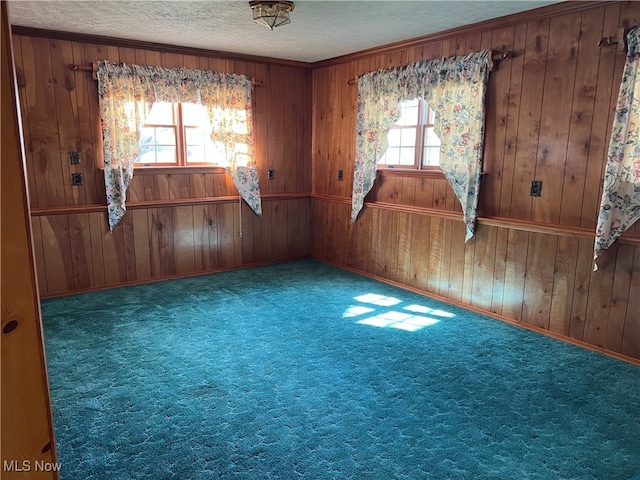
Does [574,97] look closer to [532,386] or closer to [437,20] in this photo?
[437,20]

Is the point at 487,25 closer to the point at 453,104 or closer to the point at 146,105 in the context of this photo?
the point at 453,104

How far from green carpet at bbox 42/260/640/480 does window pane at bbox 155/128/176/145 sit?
1.76 m

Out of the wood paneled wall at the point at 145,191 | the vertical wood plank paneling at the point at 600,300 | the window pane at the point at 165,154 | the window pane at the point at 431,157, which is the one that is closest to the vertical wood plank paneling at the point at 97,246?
the wood paneled wall at the point at 145,191

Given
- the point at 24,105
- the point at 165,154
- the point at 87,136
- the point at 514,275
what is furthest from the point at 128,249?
the point at 514,275

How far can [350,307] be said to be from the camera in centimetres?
421

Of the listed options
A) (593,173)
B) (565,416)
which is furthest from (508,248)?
(565,416)

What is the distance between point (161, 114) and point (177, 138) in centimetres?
29

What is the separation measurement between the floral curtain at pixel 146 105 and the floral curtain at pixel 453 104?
1.57 metres

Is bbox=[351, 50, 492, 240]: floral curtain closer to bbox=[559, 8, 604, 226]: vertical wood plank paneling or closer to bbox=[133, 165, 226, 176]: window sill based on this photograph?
bbox=[559, 8, 604, 226]: vertical wood plank paneling

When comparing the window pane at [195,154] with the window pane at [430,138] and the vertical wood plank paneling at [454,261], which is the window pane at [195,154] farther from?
the vertical wood plank paneling at [454,261]

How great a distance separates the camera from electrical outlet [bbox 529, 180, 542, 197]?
12.0ft

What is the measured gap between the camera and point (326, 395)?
2715 millimetres

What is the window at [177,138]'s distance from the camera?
4820 mm

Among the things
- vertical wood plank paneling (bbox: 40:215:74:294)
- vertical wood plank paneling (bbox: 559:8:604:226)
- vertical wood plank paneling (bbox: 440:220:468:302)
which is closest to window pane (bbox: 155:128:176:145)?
vertical wood plank paneling (bbox: 40:215:74:294)
